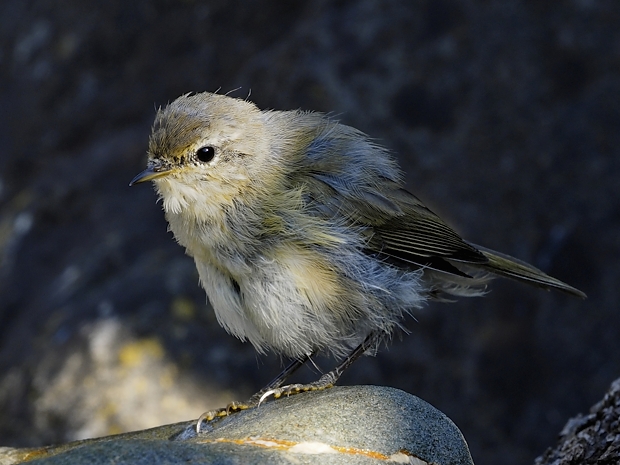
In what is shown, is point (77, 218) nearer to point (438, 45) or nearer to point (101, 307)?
point (101, 307)

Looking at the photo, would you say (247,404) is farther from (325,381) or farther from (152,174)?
(152,174)

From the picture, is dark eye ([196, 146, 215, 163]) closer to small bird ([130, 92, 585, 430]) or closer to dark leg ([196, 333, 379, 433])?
small bird ([130, 92, 585, 430])

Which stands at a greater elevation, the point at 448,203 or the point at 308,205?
the point at 308,205

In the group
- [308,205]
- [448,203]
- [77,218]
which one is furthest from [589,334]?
[77,218]

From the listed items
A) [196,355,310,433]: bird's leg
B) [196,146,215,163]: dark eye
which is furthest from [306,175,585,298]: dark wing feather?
[196,355,310,433]: bird's leg

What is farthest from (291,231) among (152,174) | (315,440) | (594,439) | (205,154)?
(594,439)
